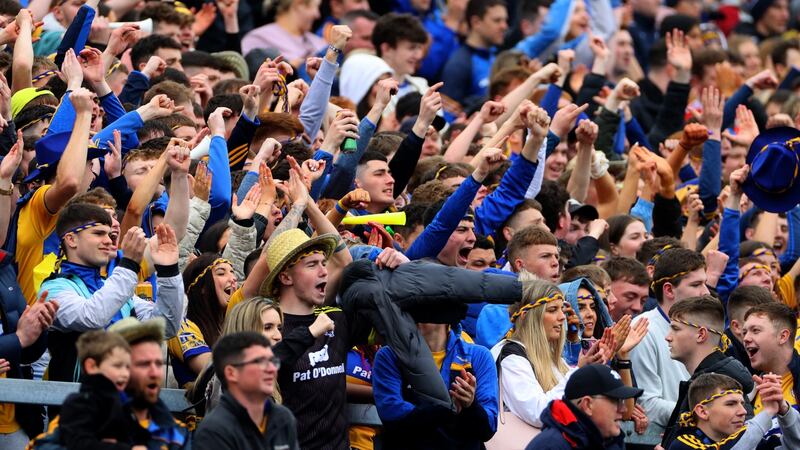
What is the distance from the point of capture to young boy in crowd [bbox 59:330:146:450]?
22.7 feet

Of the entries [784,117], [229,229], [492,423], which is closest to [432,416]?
[492,423]

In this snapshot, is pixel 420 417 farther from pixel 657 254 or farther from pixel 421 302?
pixel 657 254

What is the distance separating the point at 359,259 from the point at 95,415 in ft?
8.42

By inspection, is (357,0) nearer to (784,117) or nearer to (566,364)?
(784,117)

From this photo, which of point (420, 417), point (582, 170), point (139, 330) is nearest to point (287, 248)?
point (420, 417)

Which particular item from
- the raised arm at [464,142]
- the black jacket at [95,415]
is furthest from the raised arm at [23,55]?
the black jacket at [95,415]

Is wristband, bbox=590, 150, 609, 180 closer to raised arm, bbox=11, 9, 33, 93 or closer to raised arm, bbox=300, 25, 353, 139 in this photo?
raised arm, bbox=300, 25, 353, 139

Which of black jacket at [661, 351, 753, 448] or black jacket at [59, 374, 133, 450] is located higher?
black jacket at [59, 374, 133, 450]

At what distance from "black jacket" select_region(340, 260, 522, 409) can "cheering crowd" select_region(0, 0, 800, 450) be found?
0.01m

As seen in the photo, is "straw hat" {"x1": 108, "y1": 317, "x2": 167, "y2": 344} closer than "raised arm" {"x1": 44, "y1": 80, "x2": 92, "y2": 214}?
Yes

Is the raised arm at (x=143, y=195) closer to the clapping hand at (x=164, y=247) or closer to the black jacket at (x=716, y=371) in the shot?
the clapping hand at (x=164, y=247)

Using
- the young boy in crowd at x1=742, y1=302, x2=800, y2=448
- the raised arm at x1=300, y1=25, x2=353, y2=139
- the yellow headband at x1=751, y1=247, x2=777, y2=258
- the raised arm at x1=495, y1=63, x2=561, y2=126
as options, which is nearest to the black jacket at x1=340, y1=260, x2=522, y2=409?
the young boy in crowd at x1=742, y1=302, x2=800, y2=448

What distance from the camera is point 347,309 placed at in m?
8.98

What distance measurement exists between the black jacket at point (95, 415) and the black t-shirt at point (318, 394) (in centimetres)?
158
